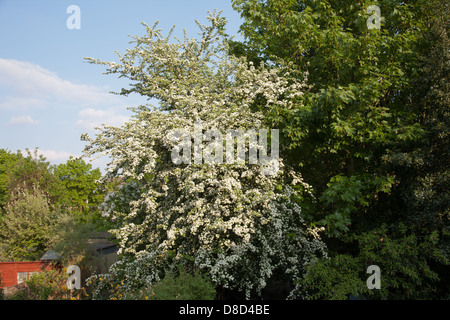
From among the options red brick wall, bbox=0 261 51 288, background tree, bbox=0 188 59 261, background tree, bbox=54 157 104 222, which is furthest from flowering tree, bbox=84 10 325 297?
background tree, bbox=54 157 104 222

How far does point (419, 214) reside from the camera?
8461 mm

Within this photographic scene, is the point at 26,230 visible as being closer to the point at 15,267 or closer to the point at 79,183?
the point at 15,267

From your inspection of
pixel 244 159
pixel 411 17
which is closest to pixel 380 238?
pixel 244 159

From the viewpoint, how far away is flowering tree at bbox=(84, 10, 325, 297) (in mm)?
8742

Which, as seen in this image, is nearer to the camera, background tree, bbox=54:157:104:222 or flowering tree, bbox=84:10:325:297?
flowering tree, bbox=84:10:325:297
